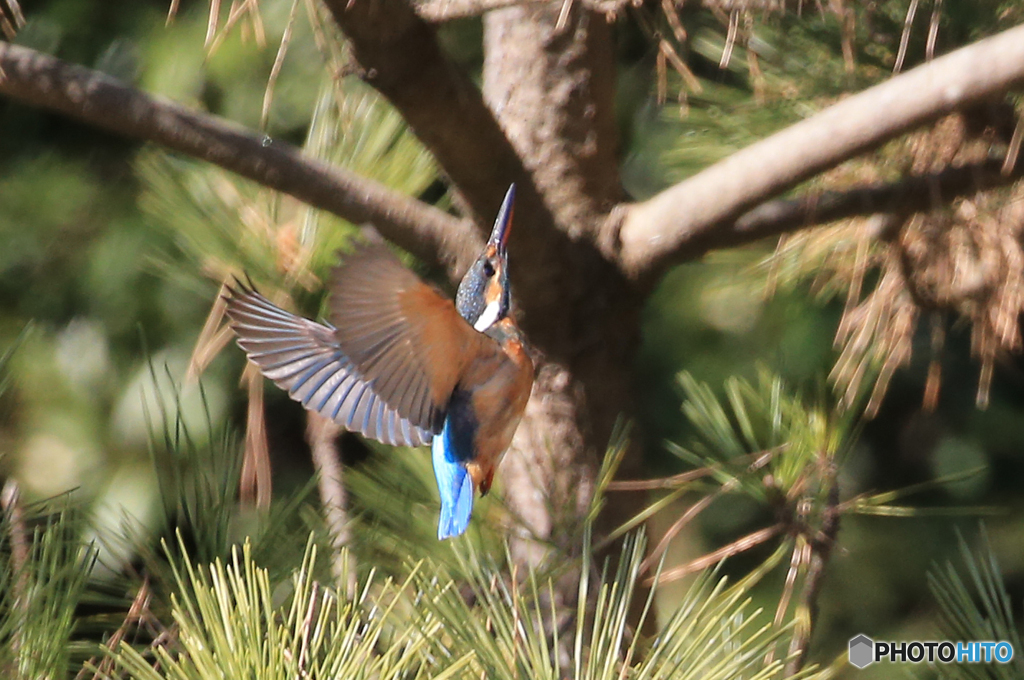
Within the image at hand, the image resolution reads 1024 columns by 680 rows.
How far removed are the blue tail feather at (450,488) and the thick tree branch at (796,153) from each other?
0.21 metres

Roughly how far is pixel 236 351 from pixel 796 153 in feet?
3.07

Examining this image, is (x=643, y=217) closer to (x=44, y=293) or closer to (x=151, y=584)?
(x=151, y=584)

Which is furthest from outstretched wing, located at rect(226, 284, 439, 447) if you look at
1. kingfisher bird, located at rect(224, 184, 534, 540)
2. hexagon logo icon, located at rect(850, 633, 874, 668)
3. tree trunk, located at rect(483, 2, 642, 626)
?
hexagon logo icon, located at rect(850, 633, 874, 668)

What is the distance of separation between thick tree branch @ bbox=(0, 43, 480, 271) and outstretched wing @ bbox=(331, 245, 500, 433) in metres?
0.12

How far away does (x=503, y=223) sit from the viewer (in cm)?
74

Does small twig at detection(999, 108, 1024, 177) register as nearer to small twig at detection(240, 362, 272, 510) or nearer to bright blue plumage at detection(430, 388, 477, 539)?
bright blue plumage at detection(430, 388, 477, 539)

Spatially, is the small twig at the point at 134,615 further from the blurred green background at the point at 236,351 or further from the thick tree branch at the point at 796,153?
the blurred green background at the point at 236,351

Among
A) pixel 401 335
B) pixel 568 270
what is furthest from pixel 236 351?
pixel 401 335

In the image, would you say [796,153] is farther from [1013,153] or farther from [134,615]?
[134,615]

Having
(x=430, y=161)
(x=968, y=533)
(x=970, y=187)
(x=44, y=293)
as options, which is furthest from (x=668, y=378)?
(x=44, y=293)

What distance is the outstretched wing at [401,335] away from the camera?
0.60m

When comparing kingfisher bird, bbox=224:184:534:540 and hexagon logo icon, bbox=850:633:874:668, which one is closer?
kingfisher bird, bbox=224:184:534:540

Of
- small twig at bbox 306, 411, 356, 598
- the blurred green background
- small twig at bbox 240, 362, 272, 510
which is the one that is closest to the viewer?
small twig at bbox 306, 411, 356, 598

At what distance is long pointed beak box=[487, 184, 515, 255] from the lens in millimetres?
726
